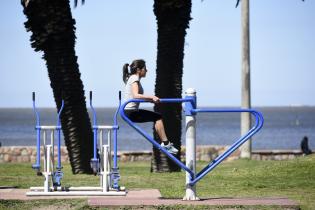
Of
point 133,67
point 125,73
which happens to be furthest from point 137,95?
point 125,73

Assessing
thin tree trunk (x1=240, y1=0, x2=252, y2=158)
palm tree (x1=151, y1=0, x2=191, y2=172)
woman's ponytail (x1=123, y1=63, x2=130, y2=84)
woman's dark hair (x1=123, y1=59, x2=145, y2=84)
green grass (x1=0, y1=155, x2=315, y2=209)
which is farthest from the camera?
thin tree trunk (x1=240, y1=0, x2=252, y2=158)

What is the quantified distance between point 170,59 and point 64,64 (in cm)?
203

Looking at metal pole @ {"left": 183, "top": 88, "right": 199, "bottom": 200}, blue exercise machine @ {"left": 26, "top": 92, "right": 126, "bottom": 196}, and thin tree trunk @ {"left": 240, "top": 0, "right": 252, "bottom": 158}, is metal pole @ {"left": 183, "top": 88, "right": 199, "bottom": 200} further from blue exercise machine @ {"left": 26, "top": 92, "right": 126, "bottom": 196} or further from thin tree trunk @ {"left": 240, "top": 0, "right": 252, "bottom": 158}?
thin tree trunk @ {"left": 240, "top": 0, "right": 252, "bottom": 158}

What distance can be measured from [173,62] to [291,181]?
4.43 m

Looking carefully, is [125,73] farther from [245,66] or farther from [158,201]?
[245,66]

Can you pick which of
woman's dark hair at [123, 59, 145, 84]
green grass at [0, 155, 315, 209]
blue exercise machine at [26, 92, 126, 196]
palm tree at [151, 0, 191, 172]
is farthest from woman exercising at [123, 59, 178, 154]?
palm tree at [151, 0, 191, 172]

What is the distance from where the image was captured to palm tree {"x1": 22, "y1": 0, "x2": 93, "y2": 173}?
1745cm

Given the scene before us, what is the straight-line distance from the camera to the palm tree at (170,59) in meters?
18.2

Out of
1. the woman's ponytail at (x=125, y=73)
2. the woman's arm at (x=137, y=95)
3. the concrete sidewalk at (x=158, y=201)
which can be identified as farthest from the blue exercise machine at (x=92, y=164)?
the woman's arm at (x=137, y=95)

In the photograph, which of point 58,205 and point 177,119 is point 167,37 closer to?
point 177,119

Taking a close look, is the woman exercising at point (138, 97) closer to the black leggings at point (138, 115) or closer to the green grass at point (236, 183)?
the black leggings at point (138, 115)

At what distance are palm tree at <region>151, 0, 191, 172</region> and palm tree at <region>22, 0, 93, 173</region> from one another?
1.42m

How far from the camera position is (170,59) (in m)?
18.2

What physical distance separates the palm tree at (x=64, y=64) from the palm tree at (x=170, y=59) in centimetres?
142
